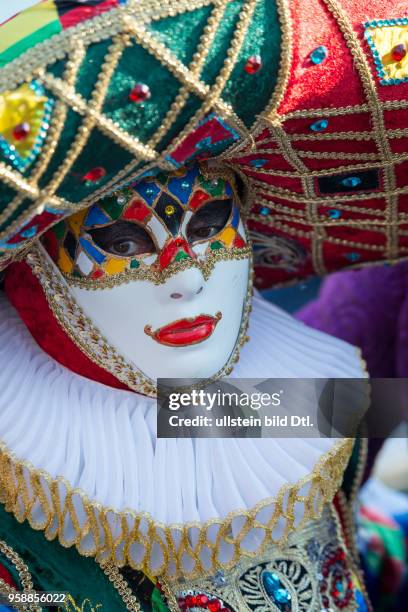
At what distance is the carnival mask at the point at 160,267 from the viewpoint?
1.53m

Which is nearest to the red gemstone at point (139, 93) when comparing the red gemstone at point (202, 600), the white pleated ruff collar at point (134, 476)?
the white pleated ruff collar at point (134, 476)

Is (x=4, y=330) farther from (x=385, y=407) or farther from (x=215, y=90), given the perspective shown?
(x=385, y=407)

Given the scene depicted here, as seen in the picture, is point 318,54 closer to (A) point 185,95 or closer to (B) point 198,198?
(A) point 185,95

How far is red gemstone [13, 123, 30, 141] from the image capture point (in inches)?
47.4

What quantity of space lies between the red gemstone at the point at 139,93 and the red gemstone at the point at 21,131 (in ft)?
0.46

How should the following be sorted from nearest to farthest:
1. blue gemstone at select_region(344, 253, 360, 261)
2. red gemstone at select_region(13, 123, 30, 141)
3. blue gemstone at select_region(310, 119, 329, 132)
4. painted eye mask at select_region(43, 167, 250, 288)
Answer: red gemstone at select_region(13, 123, 30, 141) → blue gemstone at select_region(310, 119, 329, 132) → painted eye mask at select_region(43, 167, 250, 288) → blue gemstone at select_region(344, 253, 360, 261)

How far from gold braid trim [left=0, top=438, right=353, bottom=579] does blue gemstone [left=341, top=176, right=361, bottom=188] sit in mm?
494

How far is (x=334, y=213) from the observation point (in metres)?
1.70

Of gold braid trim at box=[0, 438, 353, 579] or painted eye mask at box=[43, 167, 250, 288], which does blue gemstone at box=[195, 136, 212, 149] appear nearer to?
painted eye mask at box=[43, 167, 250, 288]

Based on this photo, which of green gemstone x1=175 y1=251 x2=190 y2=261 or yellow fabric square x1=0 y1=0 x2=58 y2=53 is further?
green gemstone x1=175 y1=251 x2=190 y2=261

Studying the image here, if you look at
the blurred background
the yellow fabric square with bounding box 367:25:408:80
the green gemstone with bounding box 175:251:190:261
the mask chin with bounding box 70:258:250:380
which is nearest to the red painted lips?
the mask chin with bounding box 70:258:250:380

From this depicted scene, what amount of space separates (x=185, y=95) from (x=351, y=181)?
40 cm

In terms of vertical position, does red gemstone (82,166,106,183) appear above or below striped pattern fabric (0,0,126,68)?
below

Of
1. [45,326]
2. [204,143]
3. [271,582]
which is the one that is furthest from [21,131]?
[271,582]
